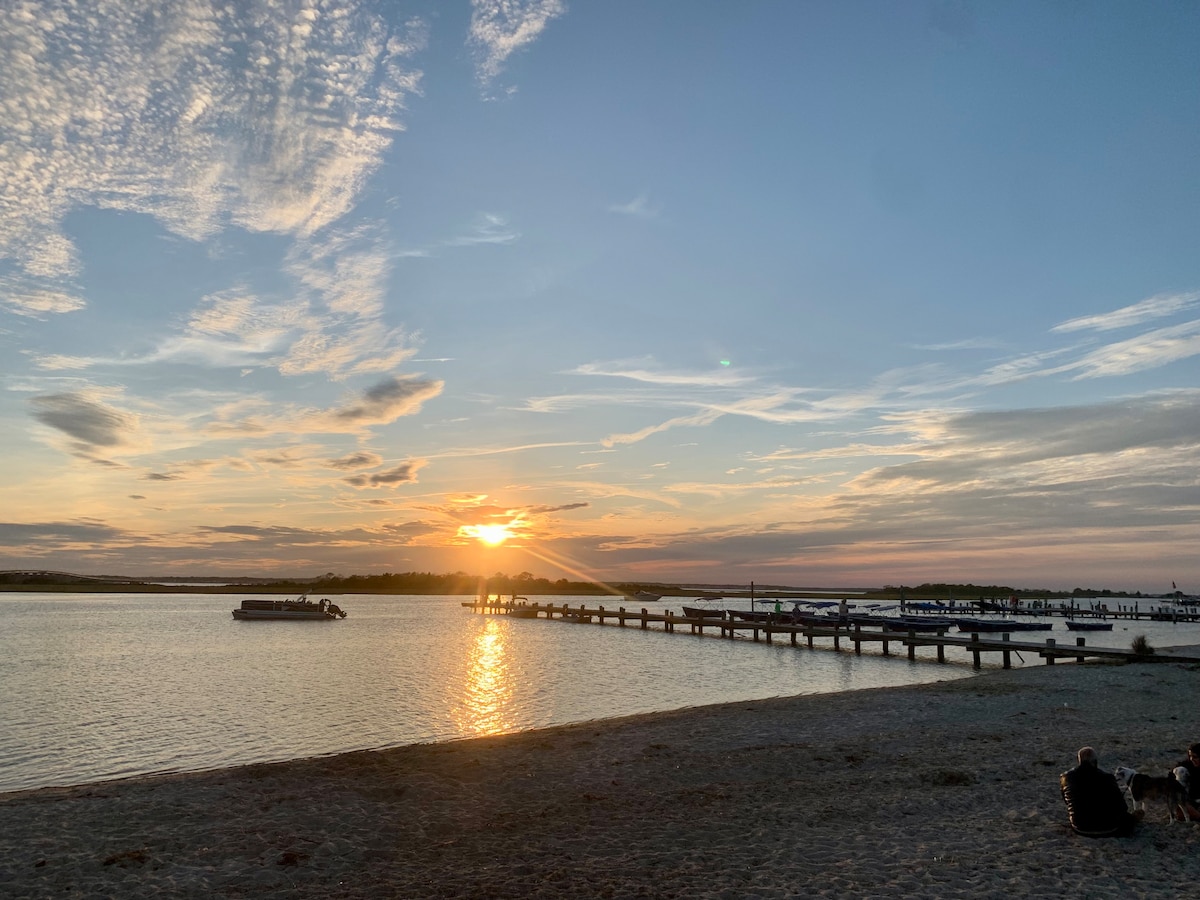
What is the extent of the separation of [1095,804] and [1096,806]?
26 mm

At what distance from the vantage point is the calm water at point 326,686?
22578 millimetres

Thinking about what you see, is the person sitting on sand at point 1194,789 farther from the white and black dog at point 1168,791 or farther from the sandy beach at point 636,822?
the sandy beach at point 636,822

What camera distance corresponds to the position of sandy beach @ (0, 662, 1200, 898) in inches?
384

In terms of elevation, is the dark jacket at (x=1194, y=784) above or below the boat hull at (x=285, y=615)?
above

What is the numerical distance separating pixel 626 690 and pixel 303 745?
15766 mm

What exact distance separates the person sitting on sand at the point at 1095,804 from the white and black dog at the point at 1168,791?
1.17 feet

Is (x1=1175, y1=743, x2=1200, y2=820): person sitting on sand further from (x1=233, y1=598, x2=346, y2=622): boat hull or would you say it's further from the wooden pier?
(x1=233, y1=598, x2=346, y2=622): boat hull

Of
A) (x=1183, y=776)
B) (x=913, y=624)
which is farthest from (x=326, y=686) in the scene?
(x=913, y=624)

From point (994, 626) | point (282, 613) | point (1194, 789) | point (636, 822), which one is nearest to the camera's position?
point (1194, 789)

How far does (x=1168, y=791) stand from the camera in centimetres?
1102

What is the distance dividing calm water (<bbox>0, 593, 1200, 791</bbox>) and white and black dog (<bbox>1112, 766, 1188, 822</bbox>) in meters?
18.3

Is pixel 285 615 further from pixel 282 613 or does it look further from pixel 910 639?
pixel 910 639

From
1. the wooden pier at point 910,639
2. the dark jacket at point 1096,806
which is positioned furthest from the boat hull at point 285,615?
the dark jacket at point 1096,806

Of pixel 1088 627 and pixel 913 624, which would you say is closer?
pixel 913 624
